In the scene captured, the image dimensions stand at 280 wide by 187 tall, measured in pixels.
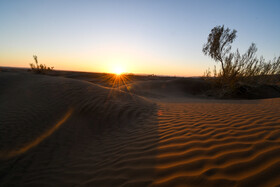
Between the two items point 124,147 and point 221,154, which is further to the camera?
point 124,147

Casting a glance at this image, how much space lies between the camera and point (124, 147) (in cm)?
265

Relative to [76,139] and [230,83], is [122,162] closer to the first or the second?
[76,139]

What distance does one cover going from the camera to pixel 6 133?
3.13 meters

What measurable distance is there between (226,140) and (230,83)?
8827 millimetres

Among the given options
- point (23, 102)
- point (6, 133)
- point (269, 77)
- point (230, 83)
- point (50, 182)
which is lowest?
point (50, 182)

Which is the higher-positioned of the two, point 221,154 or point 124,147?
point 221,154

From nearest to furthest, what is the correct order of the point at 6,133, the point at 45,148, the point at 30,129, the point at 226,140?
the point at 226,140, the point at 45,148, the point at 6,133, the point at 30,129

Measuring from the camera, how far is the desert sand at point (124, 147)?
165 centimetres

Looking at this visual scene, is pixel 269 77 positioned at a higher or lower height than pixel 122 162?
higher

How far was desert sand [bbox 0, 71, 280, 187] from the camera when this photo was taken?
165 cm

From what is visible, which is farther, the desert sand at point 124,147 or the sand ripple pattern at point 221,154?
the desert sand at point 124,147

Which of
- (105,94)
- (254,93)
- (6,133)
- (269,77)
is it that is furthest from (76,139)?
(269,77)

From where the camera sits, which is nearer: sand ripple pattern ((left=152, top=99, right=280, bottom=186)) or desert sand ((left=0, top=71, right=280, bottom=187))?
sand ripple pattern ((left=152, top=99, right=280, bottom=186))

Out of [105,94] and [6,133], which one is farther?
[105,94]
